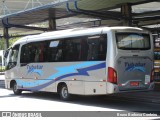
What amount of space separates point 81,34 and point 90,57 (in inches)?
46.2

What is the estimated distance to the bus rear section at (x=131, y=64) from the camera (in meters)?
14.1

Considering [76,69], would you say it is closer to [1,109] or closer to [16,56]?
[1,109]

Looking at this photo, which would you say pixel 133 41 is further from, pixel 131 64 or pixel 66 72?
pixel 66 72

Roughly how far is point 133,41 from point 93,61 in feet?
5.44

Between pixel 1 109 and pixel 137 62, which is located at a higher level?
pixel 137 62

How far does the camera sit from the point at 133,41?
14.9m

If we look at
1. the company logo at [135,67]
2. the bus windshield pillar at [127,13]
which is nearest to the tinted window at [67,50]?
the company logo at [135,67]

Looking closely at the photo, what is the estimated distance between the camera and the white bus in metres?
14.3

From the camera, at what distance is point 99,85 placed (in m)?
14.5

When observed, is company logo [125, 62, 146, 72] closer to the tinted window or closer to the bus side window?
the tinted window

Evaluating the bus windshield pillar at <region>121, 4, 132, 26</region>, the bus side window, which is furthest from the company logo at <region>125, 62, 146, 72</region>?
the bus windshield pillar at <region>121, 4, 132, 26</region>

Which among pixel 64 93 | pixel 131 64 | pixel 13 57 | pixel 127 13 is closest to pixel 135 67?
pixel 131 64

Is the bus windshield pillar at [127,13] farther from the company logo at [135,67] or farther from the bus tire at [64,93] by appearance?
the company logo at [135,67]

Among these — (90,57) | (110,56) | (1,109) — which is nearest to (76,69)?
(90,57)
